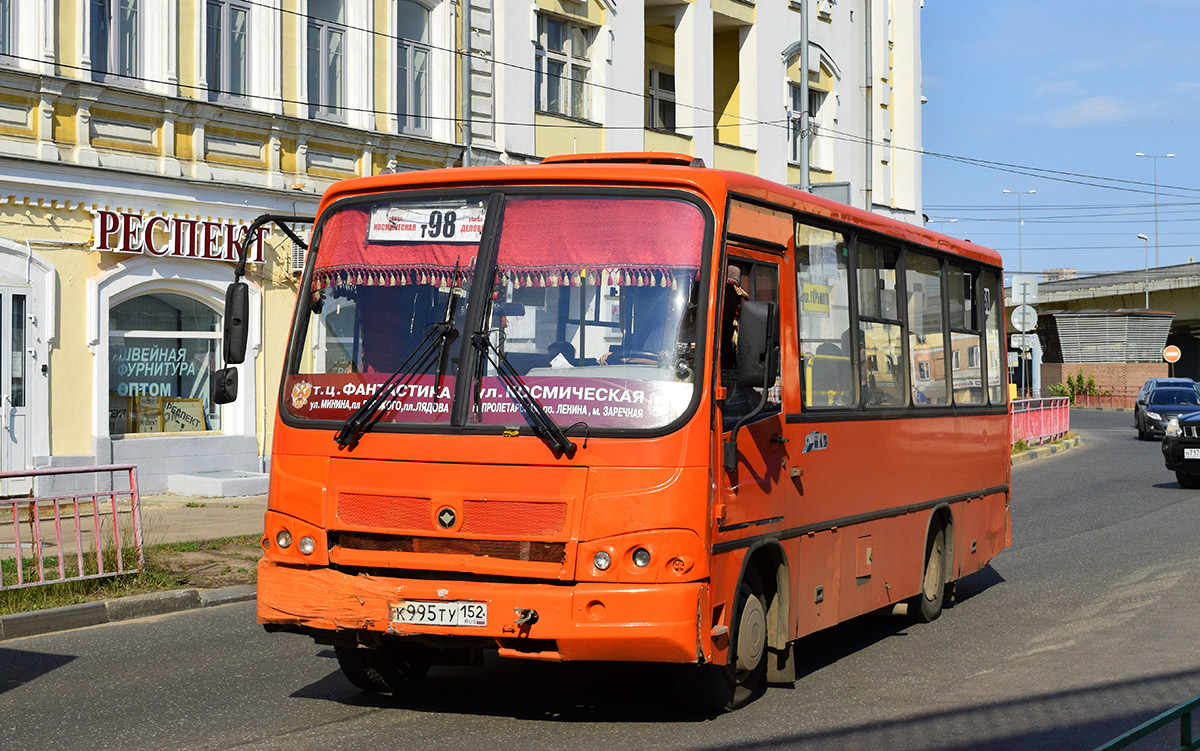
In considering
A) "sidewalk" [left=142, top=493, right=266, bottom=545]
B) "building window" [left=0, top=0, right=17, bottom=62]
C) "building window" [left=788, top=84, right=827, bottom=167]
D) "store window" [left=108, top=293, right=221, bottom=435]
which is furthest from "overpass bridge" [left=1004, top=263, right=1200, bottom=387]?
"building window" [left=0, top=0, right=17, bottom=62]

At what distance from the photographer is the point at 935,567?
428 inches

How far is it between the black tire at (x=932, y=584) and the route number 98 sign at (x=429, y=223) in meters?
4.81

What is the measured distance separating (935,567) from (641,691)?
12.1 ft

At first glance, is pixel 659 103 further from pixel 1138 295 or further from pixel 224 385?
pixel 1138 295

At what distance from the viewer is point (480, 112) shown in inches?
949

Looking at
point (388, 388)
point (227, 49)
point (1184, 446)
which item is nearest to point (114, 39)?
point (227, 49)

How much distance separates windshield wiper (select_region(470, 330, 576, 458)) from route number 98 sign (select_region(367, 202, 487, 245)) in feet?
1.84

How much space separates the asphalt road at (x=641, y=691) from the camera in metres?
6.89

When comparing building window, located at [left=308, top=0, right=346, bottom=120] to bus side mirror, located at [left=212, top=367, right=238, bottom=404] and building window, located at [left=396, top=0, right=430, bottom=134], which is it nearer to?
building window, located at [left=396, top=0, right=430, bottom=134]

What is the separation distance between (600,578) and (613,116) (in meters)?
21.4

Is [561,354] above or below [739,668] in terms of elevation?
above

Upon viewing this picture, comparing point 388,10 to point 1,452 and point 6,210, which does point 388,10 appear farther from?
point 1,452

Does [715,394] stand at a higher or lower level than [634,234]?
lower

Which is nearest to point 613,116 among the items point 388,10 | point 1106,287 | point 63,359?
point 388,10
